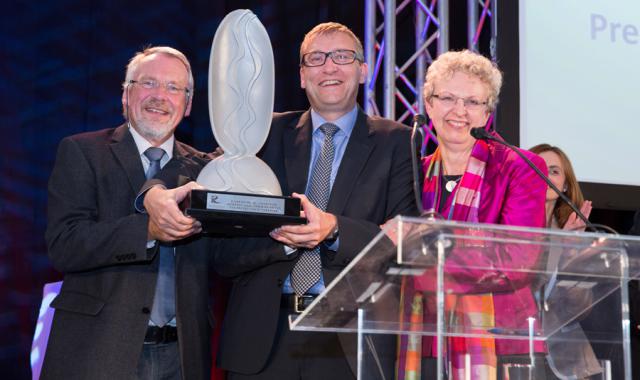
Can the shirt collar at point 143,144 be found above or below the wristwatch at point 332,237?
above

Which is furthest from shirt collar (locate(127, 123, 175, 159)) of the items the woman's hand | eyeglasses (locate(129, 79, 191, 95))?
the woman's hand

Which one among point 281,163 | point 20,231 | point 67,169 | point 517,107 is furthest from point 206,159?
point 517,107

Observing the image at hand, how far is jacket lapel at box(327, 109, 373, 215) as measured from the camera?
271 cm

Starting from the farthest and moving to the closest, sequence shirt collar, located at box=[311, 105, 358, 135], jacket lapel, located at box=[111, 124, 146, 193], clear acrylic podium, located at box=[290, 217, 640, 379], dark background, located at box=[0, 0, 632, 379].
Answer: dark background, located at box=[0, 0, 632, 379]
shirt collar, located at box=[311, 105, 358, 135]
jacket lapel, located at box=[111, 124, 146, 193]
clear acrylic podium, located at box=[290, 217, 640, 379]

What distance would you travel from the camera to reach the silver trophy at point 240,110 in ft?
8.22

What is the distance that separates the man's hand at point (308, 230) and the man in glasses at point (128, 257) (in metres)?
0.25

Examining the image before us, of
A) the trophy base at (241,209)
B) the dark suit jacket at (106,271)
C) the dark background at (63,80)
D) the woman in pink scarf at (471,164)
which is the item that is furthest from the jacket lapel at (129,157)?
the dark background at (63,80)

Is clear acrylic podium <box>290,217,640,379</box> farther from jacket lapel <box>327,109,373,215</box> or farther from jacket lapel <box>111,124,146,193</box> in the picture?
jacket lapel <box>111,124,146,193</box>

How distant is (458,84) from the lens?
119 inches

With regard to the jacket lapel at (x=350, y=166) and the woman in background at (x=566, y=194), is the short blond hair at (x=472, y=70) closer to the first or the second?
the jacket lapel at (x=350, y=166)

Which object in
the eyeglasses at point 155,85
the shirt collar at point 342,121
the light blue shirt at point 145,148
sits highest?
the eyeglasses at point 155,85

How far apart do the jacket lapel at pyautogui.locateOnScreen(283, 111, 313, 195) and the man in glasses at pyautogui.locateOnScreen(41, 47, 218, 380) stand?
A: 0.31 m

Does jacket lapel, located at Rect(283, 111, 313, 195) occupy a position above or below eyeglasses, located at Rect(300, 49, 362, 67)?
below

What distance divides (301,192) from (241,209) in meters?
0.44
